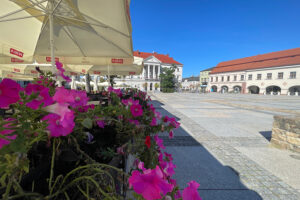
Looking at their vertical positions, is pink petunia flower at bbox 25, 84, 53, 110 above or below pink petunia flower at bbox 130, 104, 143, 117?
above

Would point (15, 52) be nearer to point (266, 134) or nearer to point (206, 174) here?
point (206, 174)

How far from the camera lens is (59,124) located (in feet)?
1.37

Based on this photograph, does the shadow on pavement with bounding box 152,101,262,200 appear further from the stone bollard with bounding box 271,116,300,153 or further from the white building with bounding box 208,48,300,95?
the white building with bounding box 208,48,300,95

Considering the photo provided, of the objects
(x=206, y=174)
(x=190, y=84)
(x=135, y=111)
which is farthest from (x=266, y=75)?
(x=135, y=111)

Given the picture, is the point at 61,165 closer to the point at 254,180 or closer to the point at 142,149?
the point at 142,149

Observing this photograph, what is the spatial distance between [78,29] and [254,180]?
14.9ft

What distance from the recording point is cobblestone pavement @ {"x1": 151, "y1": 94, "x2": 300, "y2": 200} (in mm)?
1702

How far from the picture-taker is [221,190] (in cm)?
172

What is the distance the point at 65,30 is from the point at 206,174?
4358mm

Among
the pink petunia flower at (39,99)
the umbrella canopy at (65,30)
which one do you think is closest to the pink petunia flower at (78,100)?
the pink petunia flower at (39,99)

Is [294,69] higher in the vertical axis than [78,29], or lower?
higher

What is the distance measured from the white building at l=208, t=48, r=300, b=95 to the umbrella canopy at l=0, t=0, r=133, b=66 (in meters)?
46.6

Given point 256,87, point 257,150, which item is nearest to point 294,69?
point 256,87

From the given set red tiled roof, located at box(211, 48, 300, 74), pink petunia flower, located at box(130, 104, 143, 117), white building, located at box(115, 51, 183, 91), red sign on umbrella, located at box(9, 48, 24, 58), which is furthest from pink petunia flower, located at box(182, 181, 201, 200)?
red tiled roof, located at box(211, 48, 300, 74)
